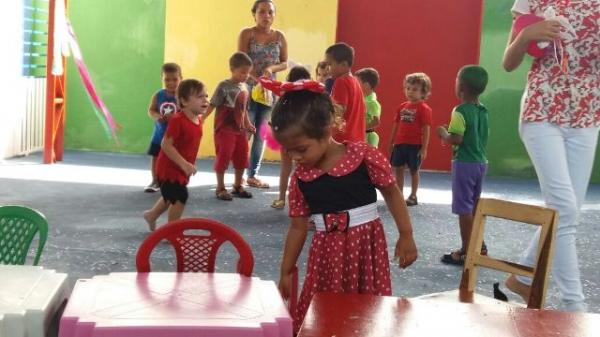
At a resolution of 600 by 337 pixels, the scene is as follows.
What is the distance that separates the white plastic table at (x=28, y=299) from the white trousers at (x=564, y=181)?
2.03 meters

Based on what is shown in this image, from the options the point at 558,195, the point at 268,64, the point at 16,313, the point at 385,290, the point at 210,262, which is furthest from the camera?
the point at 268,64

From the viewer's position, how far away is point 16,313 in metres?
1.88

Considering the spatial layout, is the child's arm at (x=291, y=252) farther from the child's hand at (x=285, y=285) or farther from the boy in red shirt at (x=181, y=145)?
the boy in red shirt at (x=181, y=145)

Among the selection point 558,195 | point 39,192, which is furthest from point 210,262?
point 39,192

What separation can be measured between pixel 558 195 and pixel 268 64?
4.27 metres

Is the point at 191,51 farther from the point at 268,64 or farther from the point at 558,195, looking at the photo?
the point at 558,195

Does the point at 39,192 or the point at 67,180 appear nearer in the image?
the point at 39,192

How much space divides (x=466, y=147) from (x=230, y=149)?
2603 millimetres

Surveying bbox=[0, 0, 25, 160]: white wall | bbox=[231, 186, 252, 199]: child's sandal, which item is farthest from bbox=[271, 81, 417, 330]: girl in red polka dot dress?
bbox=[0, 0, 25, 160]: white wall

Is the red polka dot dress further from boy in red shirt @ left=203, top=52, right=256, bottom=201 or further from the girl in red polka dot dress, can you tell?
boy in red shirt @ left=203, top=52, right=256, bottom=201

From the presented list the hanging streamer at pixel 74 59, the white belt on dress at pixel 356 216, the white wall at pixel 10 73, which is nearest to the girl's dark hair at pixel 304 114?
the white belt on dress at pixel 356 216

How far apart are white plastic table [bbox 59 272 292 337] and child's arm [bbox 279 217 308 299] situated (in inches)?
27.9

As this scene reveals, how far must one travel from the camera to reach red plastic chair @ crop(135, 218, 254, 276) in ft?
8.04

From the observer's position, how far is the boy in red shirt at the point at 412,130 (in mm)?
7160
